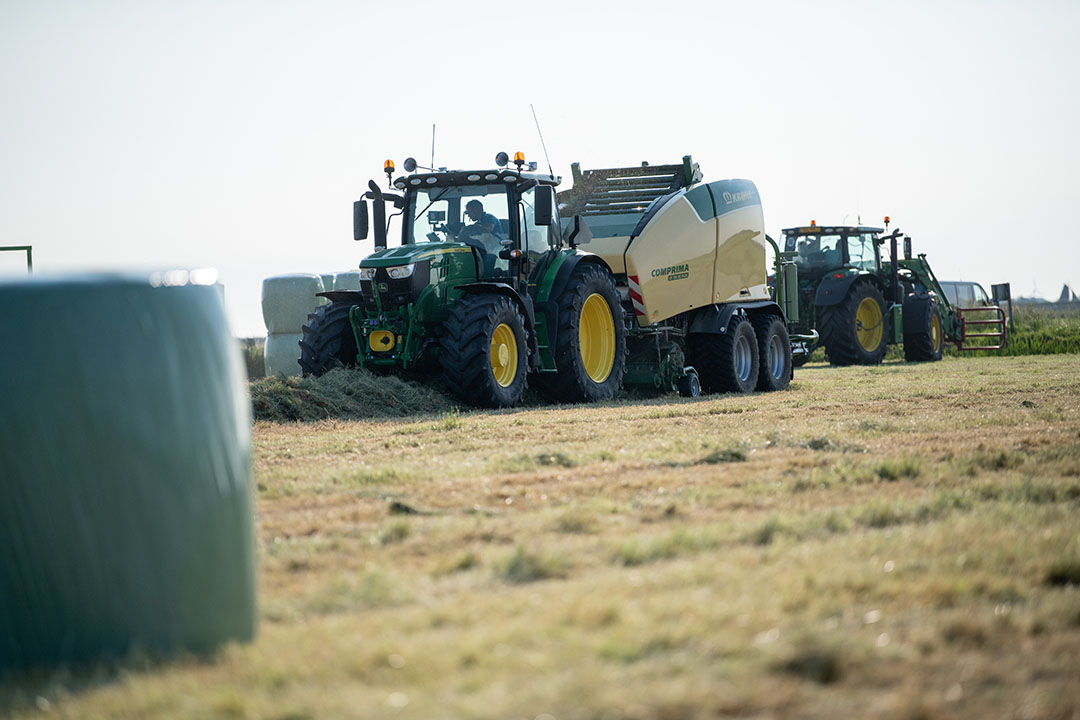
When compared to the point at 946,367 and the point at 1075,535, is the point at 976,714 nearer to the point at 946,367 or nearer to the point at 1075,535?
the point at 1075,535

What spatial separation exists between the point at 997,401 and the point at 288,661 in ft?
29.9

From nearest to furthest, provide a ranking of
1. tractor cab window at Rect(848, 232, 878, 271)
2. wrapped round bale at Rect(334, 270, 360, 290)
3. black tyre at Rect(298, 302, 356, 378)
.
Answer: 1. black tyre at Rect(298, 302, 356, 378)
2. wrapped round bale at Rect(334, 270, 360, 290)
3. tractor cab window at Rect(848, 232, 878, 271)

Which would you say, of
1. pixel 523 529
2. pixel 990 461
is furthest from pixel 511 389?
pixel 523 529

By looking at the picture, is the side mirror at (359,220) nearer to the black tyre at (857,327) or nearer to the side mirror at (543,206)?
the side mirror at (543,206)

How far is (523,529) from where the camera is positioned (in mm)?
4734

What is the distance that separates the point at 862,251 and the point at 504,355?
13.2 meters

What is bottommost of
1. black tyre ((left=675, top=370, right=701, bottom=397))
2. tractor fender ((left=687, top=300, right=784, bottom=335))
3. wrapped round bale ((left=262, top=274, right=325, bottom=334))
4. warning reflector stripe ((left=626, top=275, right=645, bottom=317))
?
black tyre ((left=675, top=370, right=701, bottom=397))

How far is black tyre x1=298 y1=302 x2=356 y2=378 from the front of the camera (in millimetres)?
12219

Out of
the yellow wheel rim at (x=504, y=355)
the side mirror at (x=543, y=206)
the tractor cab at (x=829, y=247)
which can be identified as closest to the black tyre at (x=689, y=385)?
the yellow wheel rim at (x=504, y=355)

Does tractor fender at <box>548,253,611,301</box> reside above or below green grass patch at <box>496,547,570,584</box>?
above

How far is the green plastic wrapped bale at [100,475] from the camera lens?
2971 mm

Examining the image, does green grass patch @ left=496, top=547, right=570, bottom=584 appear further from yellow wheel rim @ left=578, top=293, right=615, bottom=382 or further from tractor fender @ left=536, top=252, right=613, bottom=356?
yellow wheel rim @ left=578, top=293, right=615, bottom=382

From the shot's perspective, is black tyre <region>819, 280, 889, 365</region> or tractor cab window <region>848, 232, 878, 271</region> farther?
tractor cab window <region>848, 232, 878, 271</region>

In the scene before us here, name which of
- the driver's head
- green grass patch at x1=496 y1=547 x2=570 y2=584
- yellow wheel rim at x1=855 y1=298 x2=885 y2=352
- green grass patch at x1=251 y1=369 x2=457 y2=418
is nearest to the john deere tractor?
the driver's head
